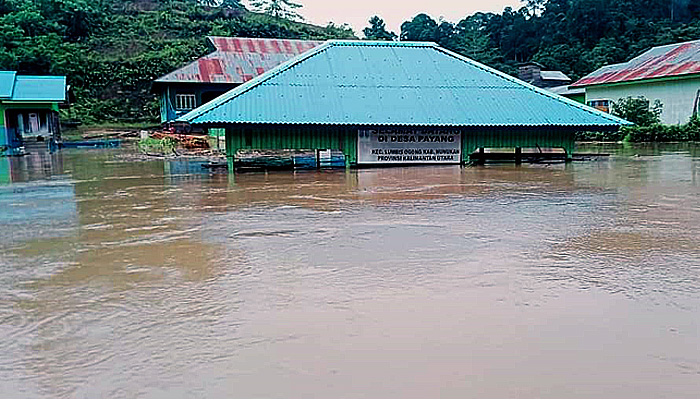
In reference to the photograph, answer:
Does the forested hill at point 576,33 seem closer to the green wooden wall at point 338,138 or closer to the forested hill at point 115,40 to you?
the forested hill at point 115,40

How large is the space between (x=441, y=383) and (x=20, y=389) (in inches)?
82.0

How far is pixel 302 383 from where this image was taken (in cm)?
318

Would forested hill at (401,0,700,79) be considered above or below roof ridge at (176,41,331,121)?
above

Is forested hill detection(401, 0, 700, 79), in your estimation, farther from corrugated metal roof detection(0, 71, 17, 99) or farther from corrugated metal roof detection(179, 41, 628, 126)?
Result: corrugated metal roof detection(0, 71, 17, 99)

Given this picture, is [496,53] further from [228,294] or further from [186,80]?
[228,294]

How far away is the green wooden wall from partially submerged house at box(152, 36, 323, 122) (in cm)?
1824

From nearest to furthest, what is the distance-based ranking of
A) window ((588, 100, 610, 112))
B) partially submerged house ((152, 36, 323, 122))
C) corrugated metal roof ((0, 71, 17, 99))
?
corrugated metal roof ((0, 71, 17, 99)) → partially submerged house ((152, 36, 323, 122)) → window ((588, 100, 610, 112))

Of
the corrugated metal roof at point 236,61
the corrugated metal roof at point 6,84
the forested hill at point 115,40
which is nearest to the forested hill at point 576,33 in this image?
the forested hill at point 115,40

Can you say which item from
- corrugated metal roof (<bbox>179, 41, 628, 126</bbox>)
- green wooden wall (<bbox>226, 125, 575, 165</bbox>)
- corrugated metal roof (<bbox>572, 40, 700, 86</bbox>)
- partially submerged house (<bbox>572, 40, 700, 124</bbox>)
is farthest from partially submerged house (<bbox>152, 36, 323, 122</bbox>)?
green wooden wall (<bbox>226, 125, 575, 165</bbox>)

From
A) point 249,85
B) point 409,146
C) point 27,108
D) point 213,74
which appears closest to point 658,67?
point 409,146

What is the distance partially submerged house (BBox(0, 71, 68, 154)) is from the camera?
984 inches

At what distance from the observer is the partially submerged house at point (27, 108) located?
25.0 meters

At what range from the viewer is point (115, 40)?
156ft

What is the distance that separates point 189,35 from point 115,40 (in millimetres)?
5717
